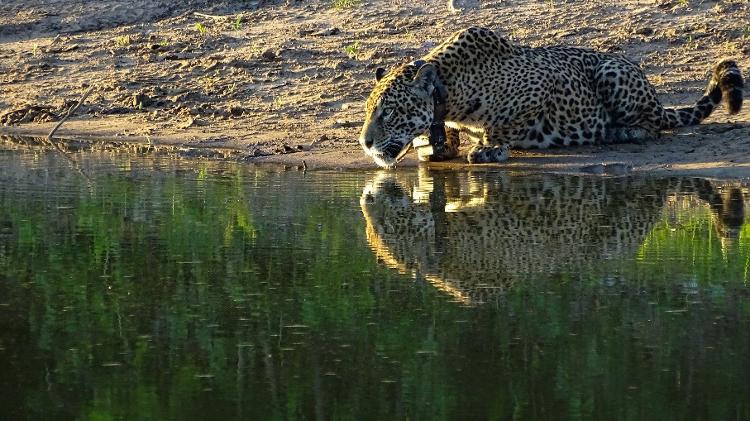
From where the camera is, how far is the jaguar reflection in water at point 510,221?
7250 mm

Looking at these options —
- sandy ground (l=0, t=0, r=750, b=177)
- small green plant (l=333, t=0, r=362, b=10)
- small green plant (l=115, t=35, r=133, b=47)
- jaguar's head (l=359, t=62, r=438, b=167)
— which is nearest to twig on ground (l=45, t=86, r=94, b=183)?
sandy ground (l=0, t=0, r=750, b=177)

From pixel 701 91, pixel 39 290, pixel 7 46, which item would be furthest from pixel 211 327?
pixel 7 46

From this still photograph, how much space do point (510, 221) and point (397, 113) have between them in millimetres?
2826

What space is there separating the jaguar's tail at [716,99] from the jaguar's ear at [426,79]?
2.30m

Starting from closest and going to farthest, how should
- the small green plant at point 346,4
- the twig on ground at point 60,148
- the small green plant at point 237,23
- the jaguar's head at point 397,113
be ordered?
the jaguar's head at point 397,113
the twig on ground at point 60,148
the small green plant at point 346,4
the small green plant at point 237,23

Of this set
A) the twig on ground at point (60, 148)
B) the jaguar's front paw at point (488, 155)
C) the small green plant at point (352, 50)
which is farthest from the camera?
the small green plant at point (352, 50)

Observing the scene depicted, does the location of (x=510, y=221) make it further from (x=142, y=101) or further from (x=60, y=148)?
(x=142, y=101)

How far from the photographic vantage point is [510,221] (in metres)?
8.64

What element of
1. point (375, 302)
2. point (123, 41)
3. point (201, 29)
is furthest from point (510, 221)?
point (123, 41)

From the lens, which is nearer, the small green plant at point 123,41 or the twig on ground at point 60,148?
the twig on ground at point 60,148

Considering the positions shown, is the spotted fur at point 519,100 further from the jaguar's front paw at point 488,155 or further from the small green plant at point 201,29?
the small green plant at point 201,29

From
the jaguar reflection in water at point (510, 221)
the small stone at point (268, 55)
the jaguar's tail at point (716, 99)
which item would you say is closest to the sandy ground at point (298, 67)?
the small stone at point (268, 55)

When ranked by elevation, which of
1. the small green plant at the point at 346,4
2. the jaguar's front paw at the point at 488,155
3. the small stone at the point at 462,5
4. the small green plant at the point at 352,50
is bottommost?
the jaguar's front paw at the point at 488,155

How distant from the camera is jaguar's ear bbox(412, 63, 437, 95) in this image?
37.1 ft
